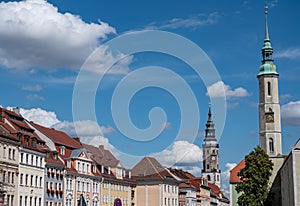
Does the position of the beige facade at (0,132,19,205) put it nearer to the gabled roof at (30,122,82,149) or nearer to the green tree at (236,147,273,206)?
the gabled roof at (30,122,82,149)

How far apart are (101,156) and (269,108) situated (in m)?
29.7

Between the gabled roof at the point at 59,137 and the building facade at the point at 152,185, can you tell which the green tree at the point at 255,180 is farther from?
the building facade at the point at 152,185

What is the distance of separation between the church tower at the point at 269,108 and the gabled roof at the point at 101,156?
2527 cm

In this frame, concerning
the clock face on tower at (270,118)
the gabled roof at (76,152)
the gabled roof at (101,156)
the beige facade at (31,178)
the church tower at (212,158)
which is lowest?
the beige facade at (31,178)

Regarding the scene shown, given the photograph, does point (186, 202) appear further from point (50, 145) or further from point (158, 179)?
point (50, 145)

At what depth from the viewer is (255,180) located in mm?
74625

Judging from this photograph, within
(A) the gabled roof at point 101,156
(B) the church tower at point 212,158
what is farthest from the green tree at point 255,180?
(B) the church tower at point 212,158

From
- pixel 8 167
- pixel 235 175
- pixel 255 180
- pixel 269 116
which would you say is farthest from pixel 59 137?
pixel 235 175

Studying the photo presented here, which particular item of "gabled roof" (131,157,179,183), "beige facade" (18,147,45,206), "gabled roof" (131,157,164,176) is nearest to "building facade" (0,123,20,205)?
"beige facade" (18,147,45,206)

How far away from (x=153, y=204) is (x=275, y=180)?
2484cm

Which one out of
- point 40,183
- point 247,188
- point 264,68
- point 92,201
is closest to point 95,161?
point 92,201

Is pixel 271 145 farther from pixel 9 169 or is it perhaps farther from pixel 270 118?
pixel 9 169

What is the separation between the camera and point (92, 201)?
8675 cm

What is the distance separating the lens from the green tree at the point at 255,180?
239ft
